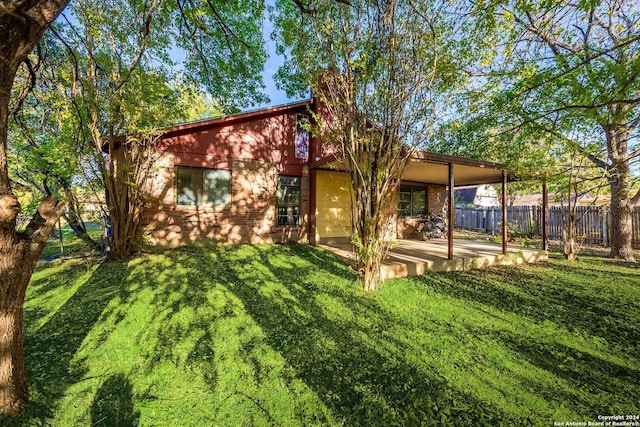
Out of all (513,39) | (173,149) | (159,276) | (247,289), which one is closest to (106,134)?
(173,149)

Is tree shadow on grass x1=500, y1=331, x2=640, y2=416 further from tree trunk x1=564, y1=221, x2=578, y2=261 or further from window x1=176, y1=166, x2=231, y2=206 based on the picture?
window x1=176, y1=166, x2=231, y2=206

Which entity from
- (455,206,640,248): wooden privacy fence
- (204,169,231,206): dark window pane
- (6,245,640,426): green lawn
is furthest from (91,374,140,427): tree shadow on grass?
(455,206,640,248): wooden privacy fence

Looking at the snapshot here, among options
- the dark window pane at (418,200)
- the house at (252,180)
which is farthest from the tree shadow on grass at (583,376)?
the dark window pane at (418,200)

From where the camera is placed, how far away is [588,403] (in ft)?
6.88

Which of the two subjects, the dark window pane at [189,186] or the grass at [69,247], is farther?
the dark window pane at [189,186]

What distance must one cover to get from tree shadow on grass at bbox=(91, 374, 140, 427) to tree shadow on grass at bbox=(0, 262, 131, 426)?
286 millimetres

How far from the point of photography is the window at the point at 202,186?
314 inches

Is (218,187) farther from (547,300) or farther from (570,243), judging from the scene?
(570,243)

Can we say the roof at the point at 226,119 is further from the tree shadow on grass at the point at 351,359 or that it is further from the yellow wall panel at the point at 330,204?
the tree shadow on grass at the point at 351,359

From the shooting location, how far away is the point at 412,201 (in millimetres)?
11609

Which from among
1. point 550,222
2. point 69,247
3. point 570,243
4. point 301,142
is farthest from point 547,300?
point 69,247

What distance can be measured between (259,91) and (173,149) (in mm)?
6141

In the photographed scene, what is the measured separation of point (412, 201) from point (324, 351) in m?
9.96

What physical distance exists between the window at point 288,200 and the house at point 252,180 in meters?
0.04
